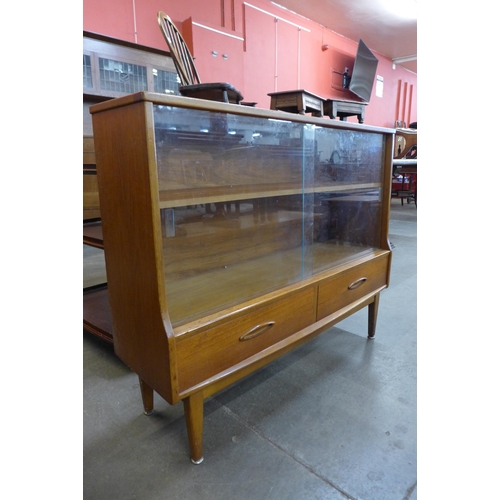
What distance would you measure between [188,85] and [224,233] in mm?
626

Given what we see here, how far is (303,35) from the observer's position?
5.36 metres

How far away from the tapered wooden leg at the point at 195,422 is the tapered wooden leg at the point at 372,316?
3.56 ft

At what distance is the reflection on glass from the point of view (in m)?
1.06

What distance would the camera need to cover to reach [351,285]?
1.51m

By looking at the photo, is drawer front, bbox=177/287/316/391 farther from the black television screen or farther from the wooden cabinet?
the black television screen

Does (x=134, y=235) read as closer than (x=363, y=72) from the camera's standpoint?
Yes

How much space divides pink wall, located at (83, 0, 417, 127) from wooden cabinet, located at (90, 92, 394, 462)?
8.56 feet

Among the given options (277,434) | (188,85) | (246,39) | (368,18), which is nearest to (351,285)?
(277,434)

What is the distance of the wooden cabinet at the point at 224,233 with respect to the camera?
0.92 metres

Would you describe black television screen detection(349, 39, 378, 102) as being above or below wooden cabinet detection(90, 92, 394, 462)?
above

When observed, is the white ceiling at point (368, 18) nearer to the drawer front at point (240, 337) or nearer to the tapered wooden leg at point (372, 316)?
the tapered wooden leg at point (372, 316)

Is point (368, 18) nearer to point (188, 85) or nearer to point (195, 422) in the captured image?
point (188, 85)

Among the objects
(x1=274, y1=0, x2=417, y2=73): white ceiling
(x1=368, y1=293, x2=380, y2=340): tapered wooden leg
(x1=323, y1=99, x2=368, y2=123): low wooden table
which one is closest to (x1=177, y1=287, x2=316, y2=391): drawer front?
(x1=368, y1=293, x2=380, y2=340): tapered wooden leg
